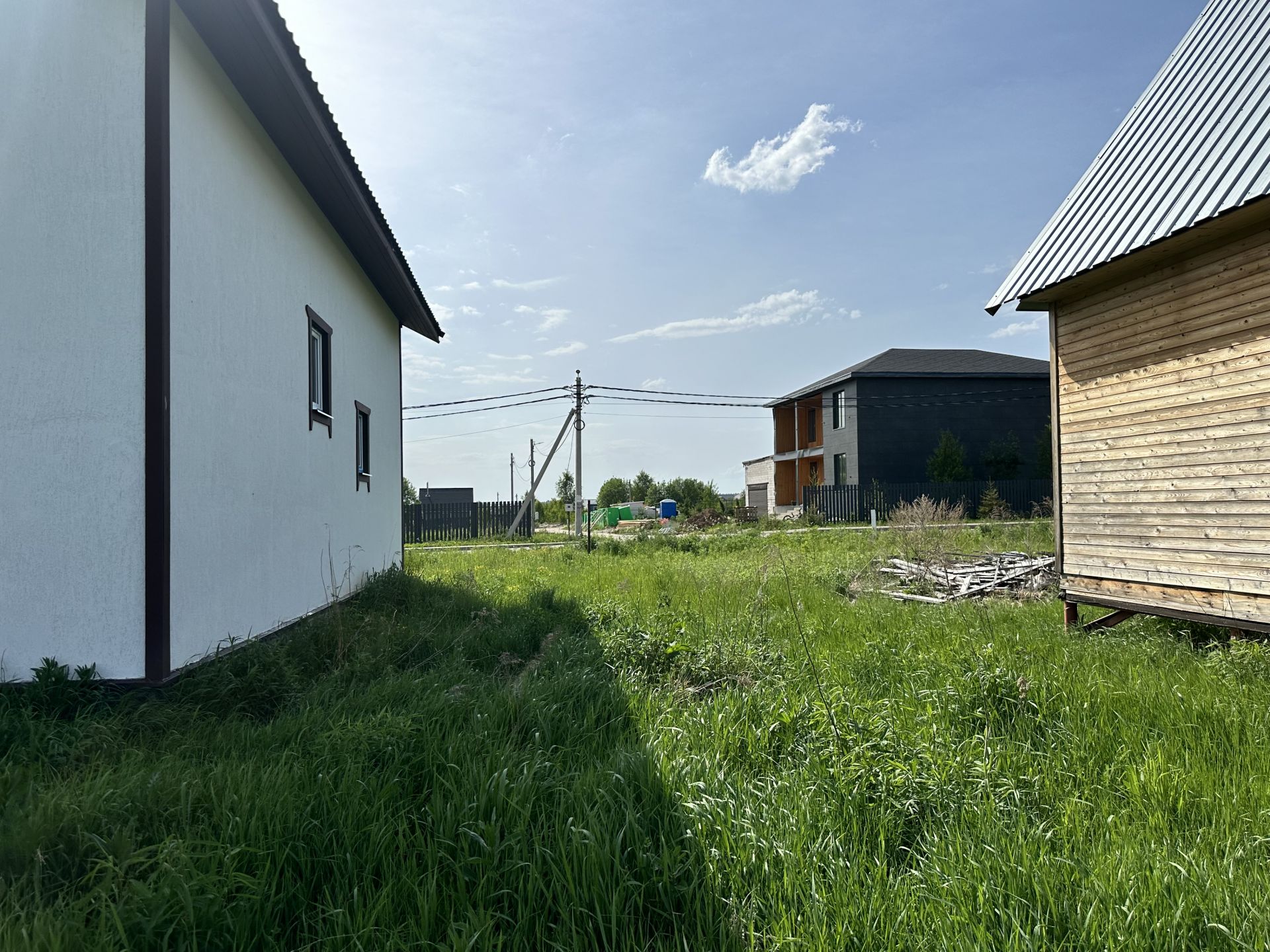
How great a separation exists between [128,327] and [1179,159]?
8.96 m

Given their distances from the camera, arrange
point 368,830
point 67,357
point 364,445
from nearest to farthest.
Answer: point 368,830 < point 67,357 < point 364,445

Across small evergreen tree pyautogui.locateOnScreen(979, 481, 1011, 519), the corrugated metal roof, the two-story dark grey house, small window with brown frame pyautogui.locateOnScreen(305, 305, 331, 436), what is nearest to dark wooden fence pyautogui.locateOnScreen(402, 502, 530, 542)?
the two-story dark grey house

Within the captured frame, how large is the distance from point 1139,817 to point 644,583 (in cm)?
704

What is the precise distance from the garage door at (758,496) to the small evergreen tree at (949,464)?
1056 cm

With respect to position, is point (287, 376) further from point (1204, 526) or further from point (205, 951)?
point (1204, 526)

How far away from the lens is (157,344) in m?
4.35

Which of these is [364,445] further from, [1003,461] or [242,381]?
[1003,461]

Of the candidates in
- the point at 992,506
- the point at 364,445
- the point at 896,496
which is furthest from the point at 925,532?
the point at 896,496

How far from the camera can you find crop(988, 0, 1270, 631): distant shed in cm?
571

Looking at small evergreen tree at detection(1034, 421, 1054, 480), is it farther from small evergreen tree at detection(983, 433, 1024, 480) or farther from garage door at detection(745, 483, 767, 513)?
garage door at detection(745, 483, 767, 513)

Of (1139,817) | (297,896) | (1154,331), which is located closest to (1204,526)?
(1154,331)

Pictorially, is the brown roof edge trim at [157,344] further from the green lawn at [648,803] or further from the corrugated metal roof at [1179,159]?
the corrugated metal roof at [1179,159]

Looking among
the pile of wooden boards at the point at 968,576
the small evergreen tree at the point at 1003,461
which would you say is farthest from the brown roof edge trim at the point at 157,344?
the small evergreen tree at the point at 1003,461

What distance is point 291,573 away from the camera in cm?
680
